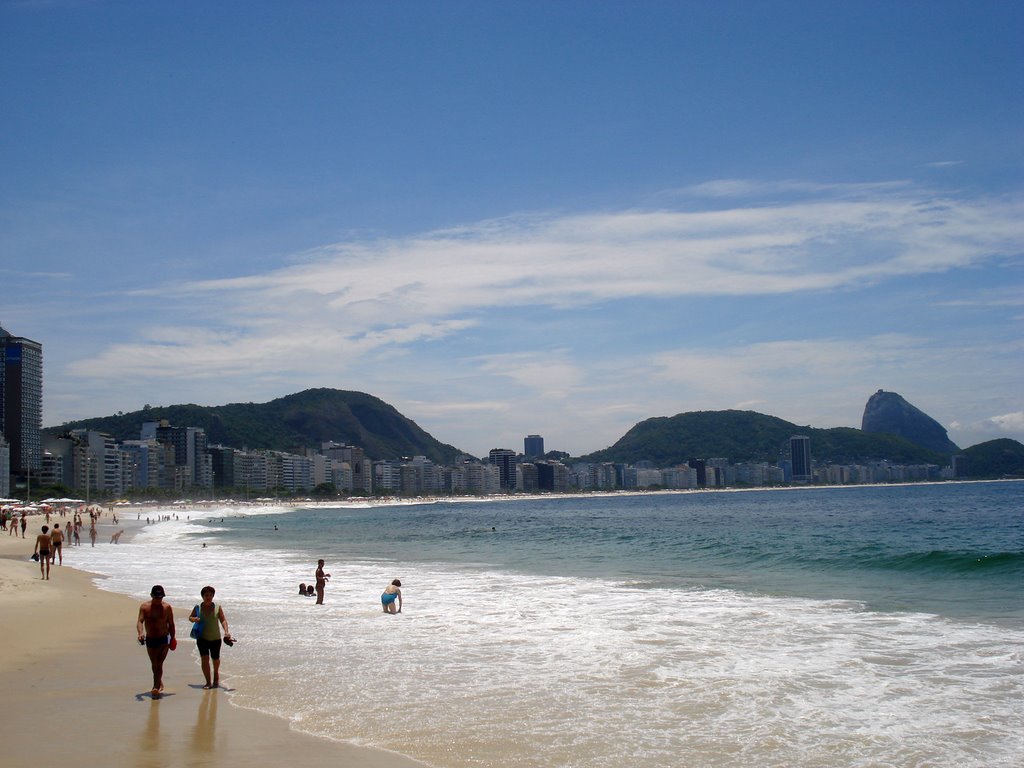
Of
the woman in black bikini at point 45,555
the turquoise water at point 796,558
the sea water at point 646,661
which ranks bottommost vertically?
the turquoise water at point 796,558

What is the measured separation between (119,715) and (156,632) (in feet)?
3.70

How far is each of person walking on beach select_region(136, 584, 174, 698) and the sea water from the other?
867 millimetres

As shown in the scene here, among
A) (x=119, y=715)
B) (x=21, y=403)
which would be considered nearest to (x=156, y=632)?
(x=119, y=715)

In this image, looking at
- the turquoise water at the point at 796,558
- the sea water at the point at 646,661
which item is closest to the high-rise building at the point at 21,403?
the turquoise water at the point at 796,558

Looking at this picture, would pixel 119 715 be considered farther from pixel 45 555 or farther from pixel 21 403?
pixel 21 403

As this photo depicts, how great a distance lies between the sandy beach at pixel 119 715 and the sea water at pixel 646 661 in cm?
43

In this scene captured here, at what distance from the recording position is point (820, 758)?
708 cm

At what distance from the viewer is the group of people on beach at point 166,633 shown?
356 inches

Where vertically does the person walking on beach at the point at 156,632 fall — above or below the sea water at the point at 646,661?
above

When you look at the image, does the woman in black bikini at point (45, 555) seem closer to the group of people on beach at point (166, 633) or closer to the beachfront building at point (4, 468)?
the group of people on beach at point (166, 633)

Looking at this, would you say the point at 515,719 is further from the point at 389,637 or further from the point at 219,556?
the point at 219,556

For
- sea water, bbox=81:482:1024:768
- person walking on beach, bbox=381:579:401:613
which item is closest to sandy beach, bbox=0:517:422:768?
sea water, bbox=81:482:1024:768

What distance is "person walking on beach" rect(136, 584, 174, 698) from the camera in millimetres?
9023

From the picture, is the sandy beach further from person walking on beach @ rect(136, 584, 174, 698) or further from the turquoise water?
the turquoise water
